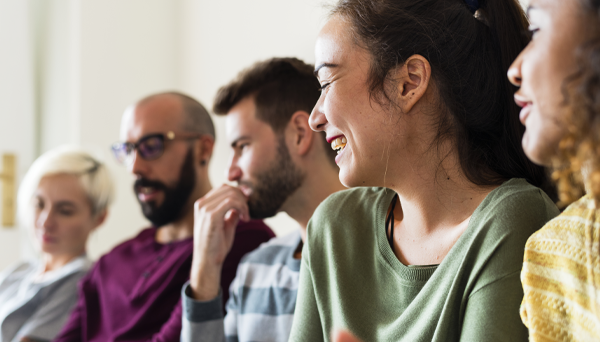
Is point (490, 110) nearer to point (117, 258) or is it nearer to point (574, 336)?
point (574, 336)

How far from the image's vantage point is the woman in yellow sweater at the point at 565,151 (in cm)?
64

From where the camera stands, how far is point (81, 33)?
3.17 meters

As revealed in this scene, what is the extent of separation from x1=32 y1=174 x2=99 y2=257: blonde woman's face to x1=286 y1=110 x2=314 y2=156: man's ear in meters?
1.16

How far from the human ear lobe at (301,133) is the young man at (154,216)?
1.27 ft

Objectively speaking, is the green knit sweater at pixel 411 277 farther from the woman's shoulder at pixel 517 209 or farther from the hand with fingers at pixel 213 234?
the hand with fingers at pixel 213 234

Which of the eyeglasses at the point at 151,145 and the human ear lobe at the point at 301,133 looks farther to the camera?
the eyeglasses at the point at 151,145

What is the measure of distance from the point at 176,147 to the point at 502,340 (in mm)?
1518

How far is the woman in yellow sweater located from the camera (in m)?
0.64

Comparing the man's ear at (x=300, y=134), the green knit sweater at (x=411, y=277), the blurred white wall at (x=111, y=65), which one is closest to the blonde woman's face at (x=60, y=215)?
the blurred white wall at (x=111, y=65)

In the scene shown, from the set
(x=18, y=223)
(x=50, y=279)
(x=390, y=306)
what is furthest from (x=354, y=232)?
(x=18, y=223)

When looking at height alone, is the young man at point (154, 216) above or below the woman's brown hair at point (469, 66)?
below

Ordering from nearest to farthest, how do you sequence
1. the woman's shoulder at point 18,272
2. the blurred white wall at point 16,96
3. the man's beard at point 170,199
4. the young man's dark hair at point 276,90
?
the young man's dark hair at point 276,90
the man's beard at point 170,199
the woman's shoulder at point 18,272
the blurred white wall at point 16,96

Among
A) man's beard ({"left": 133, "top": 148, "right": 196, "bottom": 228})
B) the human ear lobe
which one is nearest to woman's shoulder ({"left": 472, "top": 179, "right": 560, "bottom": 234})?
the human ear lobe

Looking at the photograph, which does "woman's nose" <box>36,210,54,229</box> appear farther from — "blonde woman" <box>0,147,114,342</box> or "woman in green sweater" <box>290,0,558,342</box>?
"woman in green sweater" <box>290,0,558,342</box>
